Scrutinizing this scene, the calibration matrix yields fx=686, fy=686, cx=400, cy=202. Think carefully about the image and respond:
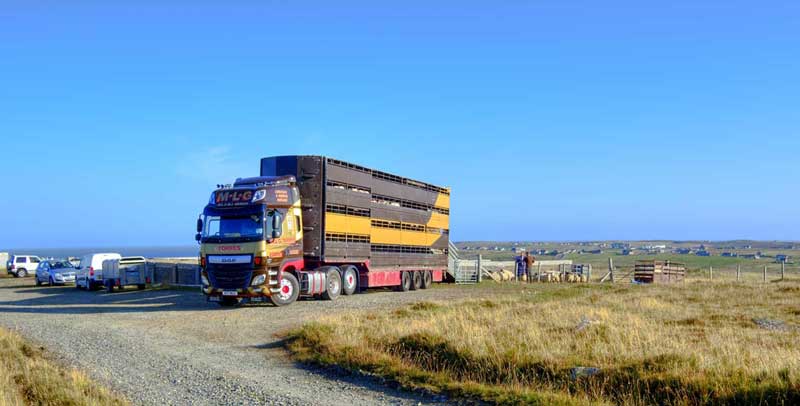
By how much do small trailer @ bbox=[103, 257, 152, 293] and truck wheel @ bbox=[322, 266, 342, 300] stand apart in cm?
1342

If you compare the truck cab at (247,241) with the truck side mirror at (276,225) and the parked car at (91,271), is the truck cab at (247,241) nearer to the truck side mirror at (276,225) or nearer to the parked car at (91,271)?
the truck side mirror at (276,225)

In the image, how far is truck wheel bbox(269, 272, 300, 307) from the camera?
23609 millimetres

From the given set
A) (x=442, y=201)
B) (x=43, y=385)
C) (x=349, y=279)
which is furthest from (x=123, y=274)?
(x=43, y=385)

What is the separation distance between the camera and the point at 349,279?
27.8m

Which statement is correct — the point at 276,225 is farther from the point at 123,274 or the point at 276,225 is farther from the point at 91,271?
the point at 91,271

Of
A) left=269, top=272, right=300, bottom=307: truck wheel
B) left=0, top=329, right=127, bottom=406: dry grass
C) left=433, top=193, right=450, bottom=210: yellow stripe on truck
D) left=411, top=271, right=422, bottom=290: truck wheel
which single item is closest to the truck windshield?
left=269, top=272, right=300, bottom=307: truck wheel

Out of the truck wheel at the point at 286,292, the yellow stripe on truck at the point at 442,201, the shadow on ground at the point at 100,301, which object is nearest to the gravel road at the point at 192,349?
the shadow on ground at the point at 100,301

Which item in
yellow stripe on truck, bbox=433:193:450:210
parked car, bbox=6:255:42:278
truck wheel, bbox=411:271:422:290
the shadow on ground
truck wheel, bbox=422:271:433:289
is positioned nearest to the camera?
the shadow on ground

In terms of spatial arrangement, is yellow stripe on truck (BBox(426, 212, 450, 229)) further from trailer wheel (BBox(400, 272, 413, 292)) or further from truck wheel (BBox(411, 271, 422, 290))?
trailer wheel (BBox(400, 272, 413, 292))

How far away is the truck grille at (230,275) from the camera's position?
889 inches

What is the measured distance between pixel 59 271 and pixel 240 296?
75.3 ft

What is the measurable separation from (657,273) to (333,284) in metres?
23.4

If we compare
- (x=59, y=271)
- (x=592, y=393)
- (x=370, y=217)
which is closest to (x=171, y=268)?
(x=59, y=271)

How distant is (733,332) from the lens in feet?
49.6
